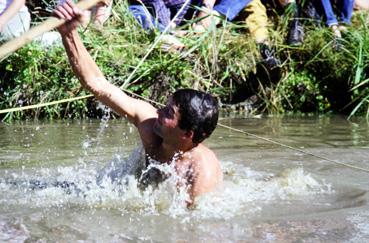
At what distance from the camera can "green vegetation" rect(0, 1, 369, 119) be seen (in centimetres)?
744

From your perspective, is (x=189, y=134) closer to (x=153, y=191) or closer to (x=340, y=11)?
(x=153, y=191)

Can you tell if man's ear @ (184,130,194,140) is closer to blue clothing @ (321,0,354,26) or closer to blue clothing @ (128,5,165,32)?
blue clothing @ (128,5,165,32)

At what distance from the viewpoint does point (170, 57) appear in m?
7.68

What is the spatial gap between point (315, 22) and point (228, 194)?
175 inches

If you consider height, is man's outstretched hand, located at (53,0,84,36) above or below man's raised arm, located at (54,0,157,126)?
above

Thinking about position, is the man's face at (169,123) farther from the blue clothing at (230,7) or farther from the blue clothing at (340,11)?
the blue clothing at (340,11)

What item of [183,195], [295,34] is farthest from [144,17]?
[183,195]

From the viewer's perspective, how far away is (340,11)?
8.62 metres

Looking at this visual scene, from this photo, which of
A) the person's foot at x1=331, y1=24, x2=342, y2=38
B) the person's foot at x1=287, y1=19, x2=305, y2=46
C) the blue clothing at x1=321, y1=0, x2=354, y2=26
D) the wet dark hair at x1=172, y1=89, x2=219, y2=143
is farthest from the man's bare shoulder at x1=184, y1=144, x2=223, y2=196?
the blue clothing at x1=321, y1=0, x2=354, y2=26

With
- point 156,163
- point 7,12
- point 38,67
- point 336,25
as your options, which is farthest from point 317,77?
point 156,163

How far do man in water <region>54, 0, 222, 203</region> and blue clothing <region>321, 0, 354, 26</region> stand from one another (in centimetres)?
439

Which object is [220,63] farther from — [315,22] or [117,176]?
[117,176]

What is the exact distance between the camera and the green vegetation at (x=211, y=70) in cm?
744

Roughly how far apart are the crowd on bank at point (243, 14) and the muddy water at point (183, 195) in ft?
5.34
